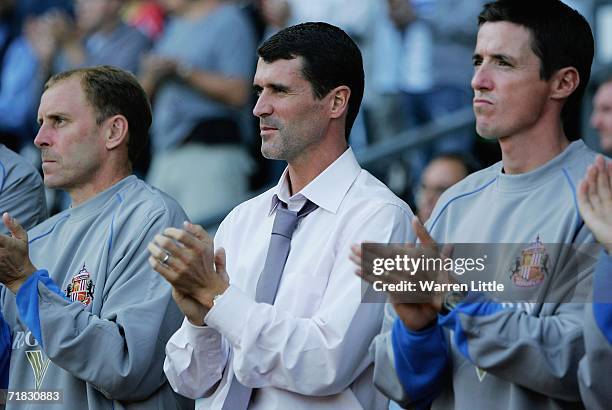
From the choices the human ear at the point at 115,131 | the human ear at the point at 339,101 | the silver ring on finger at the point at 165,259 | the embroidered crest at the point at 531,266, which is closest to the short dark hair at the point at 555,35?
the embroidered crest at the point at 531,266

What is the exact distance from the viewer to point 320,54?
422 centimetres

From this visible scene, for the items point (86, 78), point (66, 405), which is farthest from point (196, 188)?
point (66, 405)

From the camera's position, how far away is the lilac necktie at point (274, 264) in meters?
3.93

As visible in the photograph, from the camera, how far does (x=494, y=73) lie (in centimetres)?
385

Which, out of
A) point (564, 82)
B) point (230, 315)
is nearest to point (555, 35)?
point (564, 82)

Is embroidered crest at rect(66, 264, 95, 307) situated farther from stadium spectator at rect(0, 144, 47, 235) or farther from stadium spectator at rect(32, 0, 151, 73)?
stadium spectator at rect(32, 0, 151, 73)

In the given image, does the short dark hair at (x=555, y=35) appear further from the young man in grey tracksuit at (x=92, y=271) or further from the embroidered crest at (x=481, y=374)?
the young man in grey tracksuit at (x=92, y=271)

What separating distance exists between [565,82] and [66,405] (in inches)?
82.0

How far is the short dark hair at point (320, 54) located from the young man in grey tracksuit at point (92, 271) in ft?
2.70

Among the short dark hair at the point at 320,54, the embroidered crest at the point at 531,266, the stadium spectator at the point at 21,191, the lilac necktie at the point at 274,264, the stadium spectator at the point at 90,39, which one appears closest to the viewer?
the embroidered crest at the point at 531,266

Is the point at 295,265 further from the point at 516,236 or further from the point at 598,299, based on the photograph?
the point at 598,299

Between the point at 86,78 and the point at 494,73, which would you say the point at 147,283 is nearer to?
the point at 86,78

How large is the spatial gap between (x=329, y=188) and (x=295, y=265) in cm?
31

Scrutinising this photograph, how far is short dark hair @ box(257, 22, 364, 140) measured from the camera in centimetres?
421
